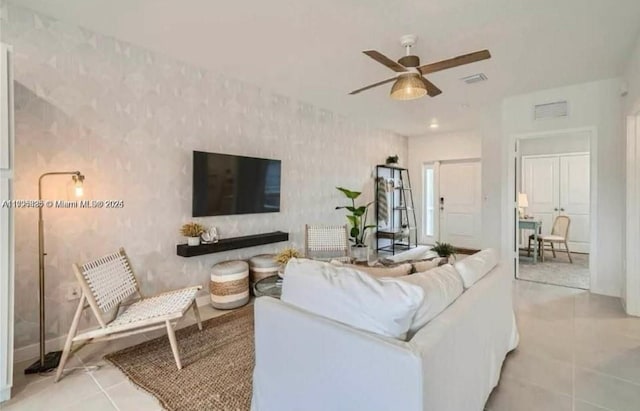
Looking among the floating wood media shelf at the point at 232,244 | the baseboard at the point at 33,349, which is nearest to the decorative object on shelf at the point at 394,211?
the floating wood media shelf at the point at 232,244

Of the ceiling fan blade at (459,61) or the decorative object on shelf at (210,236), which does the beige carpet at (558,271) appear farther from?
the decorative object on shelf at (210,236)

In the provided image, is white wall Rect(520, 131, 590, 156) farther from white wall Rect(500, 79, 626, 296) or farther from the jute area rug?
the jute area rug

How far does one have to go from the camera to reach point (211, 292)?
10.9ft

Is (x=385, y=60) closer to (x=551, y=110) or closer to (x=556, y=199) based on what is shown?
(x=551, y=110)

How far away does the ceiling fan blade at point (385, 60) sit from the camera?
2205mm

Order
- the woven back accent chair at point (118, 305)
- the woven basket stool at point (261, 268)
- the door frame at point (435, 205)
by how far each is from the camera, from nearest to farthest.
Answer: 1. the woven back accent chair at point (118, 305)
2. the woven basket stool at point (261, 268)
3. the door frame at point (435, 205)

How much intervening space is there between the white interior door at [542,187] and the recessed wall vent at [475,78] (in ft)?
12.9

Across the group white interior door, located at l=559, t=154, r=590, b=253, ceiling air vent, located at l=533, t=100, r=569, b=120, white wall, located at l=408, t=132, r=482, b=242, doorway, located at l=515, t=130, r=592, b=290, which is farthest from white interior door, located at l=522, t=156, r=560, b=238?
ceiling air vent, located at l=533, t=100, r=569, b=120

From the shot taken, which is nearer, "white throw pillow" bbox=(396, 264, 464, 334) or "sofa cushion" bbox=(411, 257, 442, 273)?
"white throw pillow" bbox=(396, 264, 464, 334)

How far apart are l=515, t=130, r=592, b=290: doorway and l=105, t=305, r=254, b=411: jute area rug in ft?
16.4

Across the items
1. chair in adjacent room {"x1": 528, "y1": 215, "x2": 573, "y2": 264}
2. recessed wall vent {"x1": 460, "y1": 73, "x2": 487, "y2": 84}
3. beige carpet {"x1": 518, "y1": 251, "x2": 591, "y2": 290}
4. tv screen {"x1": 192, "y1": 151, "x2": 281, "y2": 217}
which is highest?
recessed wall vent {"x1": 460, "y1": 73, "x2": 487, "y2": 84}

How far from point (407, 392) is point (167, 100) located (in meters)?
3.22

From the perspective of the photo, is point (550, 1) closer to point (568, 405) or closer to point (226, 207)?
point (568, 405)

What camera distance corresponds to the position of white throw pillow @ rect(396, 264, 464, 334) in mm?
1314
